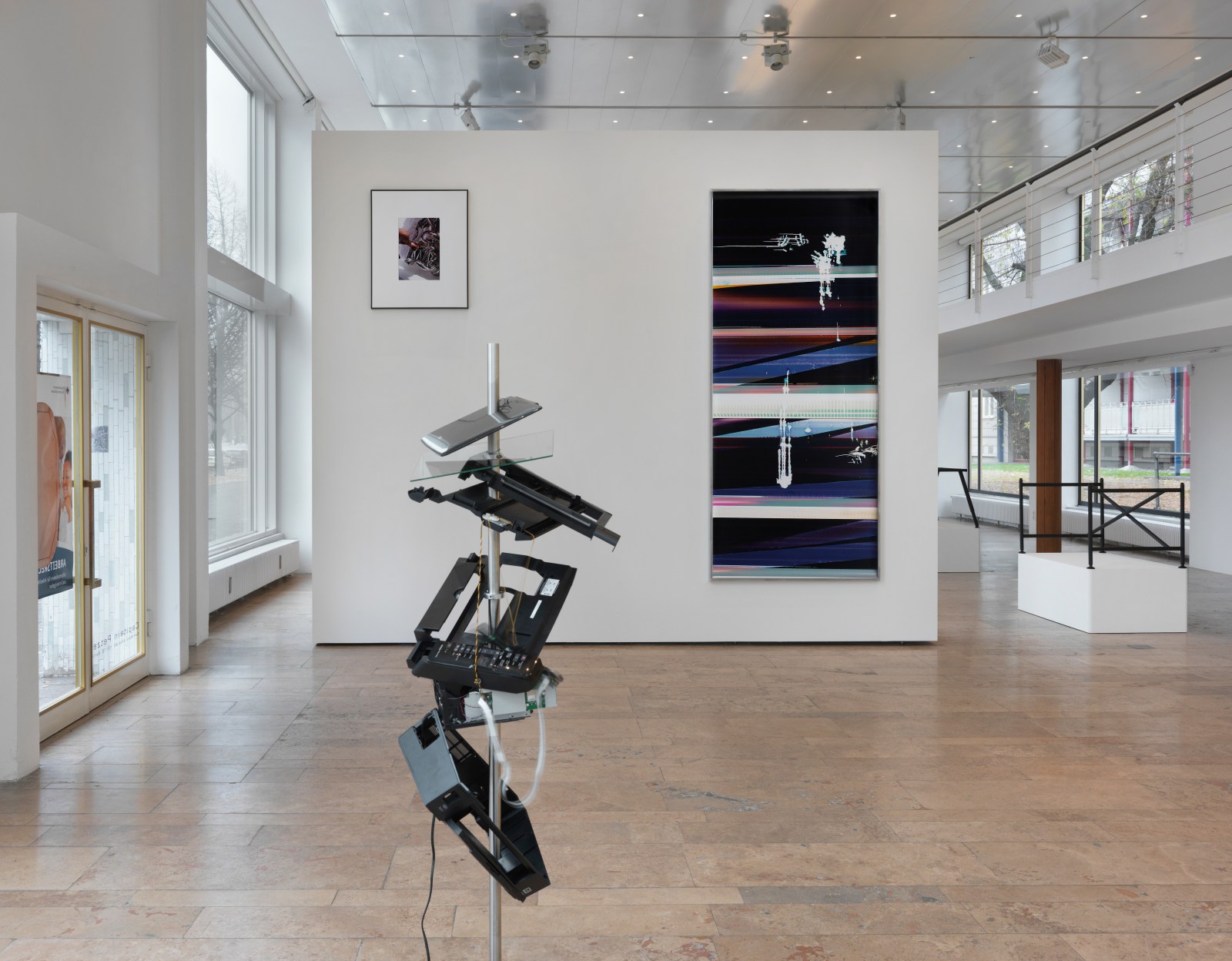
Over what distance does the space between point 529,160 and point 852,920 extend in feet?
15.8

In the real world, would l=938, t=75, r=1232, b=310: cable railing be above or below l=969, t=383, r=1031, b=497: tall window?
above

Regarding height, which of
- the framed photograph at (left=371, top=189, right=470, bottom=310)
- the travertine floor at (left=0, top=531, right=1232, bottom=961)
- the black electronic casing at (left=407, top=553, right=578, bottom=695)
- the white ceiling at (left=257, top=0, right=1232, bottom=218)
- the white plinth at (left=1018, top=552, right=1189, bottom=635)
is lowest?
the travertine floor at (left=0, top=531, right=1232, bottom=961)

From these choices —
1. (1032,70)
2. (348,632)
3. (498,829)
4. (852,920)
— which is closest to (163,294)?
(348,632)

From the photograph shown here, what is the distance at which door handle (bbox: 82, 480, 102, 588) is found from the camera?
4.52 metres

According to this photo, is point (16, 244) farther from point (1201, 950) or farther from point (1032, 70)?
point (1032, 70)

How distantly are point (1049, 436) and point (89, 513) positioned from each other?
34.6ft

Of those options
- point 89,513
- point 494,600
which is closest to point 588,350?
point 89,513

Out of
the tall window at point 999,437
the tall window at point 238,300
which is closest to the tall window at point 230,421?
the tall window at point 238,300

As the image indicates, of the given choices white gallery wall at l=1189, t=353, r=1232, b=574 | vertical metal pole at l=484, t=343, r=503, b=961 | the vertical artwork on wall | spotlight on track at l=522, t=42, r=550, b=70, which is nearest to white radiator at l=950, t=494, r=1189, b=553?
white gallery wall at l=1189, t=353, r=1232, b=574

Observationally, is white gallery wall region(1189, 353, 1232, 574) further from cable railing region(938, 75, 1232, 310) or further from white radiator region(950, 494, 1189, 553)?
cable railing region(938, 75, 1232, 310)

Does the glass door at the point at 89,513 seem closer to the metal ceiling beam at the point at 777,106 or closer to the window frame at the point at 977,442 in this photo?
the metal ceiling beam at the point at 777,106

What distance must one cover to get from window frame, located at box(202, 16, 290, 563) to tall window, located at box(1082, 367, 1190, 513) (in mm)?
9598

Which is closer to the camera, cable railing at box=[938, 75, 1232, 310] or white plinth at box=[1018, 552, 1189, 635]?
white plinth at box=[1018, 552, 1189, 635]

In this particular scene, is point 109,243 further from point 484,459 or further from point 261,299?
point 484,459
